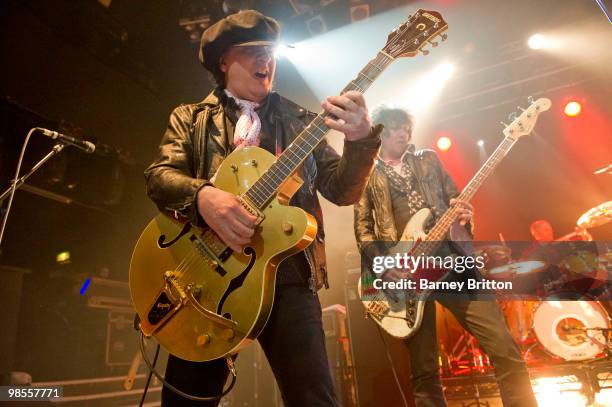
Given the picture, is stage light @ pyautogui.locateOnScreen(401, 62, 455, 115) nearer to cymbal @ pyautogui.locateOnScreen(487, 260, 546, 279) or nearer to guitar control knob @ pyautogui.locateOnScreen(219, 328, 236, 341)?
cymbal @ pyautogui.locateOnScreen(487, 260, 546, 279)

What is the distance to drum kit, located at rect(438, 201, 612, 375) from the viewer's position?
5.22 meters

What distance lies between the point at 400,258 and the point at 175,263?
2.05 meters

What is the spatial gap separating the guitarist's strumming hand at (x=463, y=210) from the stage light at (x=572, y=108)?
7391 millimetres

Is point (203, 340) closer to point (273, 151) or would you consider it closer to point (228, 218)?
point (228, 218)

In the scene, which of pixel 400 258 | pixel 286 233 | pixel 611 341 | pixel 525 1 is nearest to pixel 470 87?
pixel 525 1

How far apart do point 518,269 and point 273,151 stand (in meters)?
4.98

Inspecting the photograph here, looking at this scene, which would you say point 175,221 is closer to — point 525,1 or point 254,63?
point 254,63

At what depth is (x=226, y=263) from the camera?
5.30ft

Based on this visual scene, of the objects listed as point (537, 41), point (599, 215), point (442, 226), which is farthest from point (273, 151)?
point (537, 41)

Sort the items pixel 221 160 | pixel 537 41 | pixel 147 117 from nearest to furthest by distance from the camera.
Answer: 1. pixel 221 160
2. pixel 147 117
3. pixel 537 41

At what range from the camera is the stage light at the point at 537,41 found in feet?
25.9

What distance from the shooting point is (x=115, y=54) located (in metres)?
6.76

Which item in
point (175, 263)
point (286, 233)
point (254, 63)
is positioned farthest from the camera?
point (254, 63)

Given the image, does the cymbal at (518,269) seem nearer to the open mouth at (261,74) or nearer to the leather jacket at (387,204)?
the leather jacket at (387,204)
